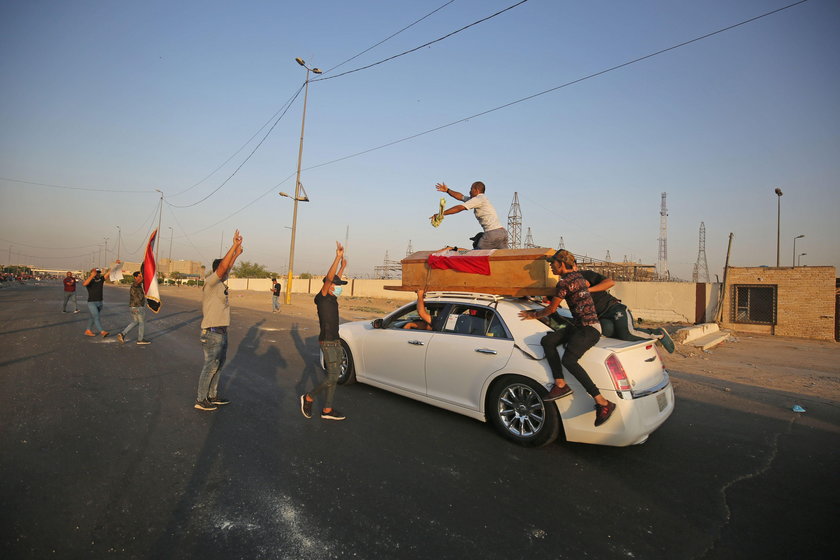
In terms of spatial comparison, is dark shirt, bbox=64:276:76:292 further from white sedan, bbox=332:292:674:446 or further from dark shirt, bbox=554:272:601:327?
dark shirt, bbox=554:272:601:327

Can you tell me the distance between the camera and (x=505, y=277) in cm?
486

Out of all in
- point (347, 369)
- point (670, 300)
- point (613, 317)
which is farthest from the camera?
point (670, 300)

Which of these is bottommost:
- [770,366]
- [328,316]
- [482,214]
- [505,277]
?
[770,366]

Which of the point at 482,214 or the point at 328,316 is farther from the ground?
the point at 482,214

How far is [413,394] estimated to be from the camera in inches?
203

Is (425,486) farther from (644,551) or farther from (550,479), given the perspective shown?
(644,551)

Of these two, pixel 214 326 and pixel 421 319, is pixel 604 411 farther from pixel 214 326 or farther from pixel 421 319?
pixel 214 326

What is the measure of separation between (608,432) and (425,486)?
1.74 metres

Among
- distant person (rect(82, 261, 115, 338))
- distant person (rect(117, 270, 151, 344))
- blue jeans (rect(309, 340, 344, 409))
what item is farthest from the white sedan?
distant person (rect(82, 261, 115, 338))

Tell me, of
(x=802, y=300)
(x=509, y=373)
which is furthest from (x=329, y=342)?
(x=802, y=300)

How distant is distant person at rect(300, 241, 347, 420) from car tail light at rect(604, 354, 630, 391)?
2913 mm

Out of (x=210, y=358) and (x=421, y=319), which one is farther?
(x=421, y=319)

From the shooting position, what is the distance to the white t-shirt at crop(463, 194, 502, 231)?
5758 mm

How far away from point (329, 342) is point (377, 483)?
2.02m
